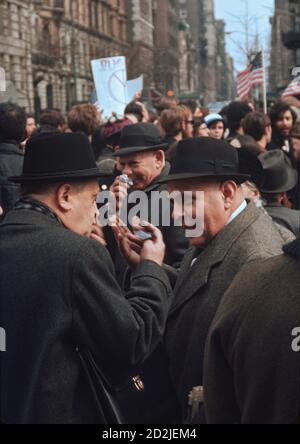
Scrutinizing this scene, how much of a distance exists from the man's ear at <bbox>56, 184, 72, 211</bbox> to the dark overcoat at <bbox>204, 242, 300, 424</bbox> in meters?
1.04

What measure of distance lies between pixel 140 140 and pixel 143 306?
271cm

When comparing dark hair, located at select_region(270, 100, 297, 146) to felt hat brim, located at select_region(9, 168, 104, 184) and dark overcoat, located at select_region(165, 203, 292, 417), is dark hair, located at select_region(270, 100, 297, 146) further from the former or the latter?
felt hat brim, located at select_region(9, 168, 104, 184)

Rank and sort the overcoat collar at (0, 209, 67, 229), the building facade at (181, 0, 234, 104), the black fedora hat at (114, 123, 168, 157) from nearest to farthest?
the overcoat collar at (0, 209, 67, 229), the black fedora hat at (114, 123, 168, 157), the building facade at (181, 0, 234, 104)

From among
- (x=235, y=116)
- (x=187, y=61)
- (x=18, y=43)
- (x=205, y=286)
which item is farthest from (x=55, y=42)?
(x=187, y=61)

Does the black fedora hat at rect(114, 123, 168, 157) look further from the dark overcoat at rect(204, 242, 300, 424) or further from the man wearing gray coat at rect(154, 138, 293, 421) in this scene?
the dark overcoat at rect(204, 242, 300, 424)

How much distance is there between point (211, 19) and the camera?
568ft

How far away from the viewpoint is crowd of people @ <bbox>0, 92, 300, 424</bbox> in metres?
2.40

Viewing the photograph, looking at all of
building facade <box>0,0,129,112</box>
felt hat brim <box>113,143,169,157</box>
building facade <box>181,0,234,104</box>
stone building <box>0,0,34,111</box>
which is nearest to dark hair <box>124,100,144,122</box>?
felt hat brim <box>113,143,169,157</box>

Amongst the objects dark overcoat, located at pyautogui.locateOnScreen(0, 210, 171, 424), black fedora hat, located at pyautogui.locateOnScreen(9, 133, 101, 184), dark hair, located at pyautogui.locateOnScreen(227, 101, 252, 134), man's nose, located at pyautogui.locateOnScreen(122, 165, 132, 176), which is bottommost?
dark overcoat, located at pyautogui.locateOnScreen(0, 210, 171, 424)

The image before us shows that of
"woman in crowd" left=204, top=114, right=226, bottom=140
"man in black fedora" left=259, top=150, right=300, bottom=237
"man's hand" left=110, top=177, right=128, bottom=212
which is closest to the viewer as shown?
"man's hand" left=110, top=177, right=128, bottom=212

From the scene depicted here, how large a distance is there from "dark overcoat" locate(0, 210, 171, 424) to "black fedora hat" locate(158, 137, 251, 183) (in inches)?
31.4

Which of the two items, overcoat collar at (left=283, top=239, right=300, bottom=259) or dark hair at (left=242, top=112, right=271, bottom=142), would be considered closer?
overcoat collar at (left=283, top=239, right=300, bottom=259)

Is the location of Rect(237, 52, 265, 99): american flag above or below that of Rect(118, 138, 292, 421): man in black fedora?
above
